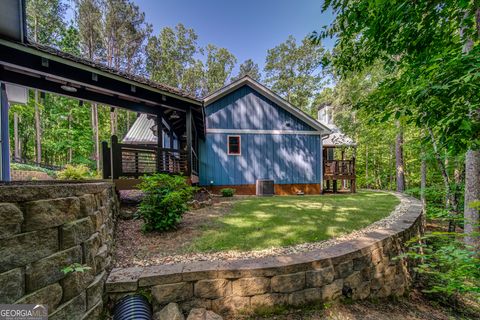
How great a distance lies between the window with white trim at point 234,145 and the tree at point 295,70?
1239 centimetres

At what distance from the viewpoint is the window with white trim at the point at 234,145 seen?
9398mm

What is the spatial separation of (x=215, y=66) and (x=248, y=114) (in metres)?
14.4

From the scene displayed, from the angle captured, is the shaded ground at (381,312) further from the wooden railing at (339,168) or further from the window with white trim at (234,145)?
the window with white trim at (234,145)

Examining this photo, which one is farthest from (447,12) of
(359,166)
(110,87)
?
(359,166)

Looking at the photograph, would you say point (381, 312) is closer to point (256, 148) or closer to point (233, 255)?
point (233, 255)

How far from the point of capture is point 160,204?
353 centimetres

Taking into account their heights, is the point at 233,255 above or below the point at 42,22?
below

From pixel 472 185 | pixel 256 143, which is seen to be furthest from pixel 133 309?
pixel 256 143

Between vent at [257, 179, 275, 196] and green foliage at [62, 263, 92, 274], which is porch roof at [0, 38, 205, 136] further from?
vent at [257, 179, 275, 196]

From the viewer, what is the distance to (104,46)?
52.6 feet

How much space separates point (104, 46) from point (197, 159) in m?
14.7

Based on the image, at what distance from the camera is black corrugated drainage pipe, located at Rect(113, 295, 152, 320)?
1.81m

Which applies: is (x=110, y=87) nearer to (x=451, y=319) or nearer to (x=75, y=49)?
(x=451, y=319)

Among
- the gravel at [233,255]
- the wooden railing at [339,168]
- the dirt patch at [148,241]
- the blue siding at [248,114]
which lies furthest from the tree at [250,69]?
the gravel at [233,255]
